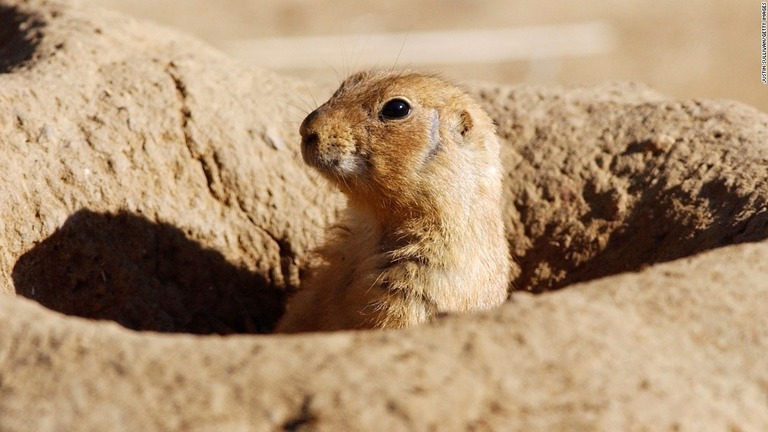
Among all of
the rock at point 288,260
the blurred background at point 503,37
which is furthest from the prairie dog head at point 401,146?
the blurred background at point 503,37

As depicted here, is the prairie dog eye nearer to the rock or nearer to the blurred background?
the rock

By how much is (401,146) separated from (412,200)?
9.5 inches

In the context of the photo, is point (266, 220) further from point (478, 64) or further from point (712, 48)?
point (712, 48)

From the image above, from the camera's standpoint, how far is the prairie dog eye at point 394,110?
456cm

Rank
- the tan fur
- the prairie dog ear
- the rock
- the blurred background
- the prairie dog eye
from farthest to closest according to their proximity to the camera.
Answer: the blurred background → the prairie dog ear → the prairie dog eye → the tan fur → the rock

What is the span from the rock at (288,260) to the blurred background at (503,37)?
18.2 ft

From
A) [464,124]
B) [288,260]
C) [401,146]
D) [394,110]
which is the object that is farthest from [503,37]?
[401,146]

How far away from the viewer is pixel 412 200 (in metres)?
4.49

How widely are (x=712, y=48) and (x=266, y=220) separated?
8.68 m

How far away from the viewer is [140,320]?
4.92 metres

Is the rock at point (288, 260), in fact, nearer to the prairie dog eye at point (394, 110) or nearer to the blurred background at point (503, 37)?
the prairie dog eye at point (394, 110)

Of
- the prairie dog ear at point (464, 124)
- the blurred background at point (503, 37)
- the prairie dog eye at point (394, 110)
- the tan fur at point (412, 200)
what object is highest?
the prairie dog eye at point (394, 110)

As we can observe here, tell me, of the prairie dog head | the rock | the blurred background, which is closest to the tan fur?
the prairie dog head

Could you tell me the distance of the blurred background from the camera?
457 inches
